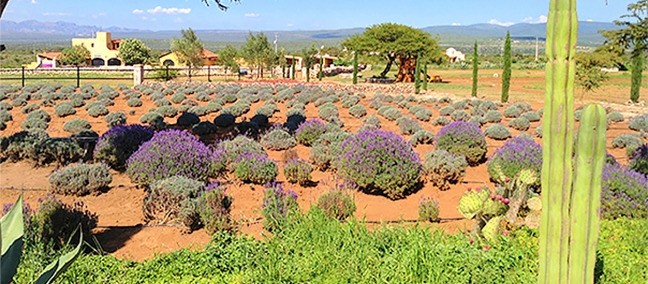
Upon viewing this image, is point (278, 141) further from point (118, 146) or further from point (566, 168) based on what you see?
point (566, 168)

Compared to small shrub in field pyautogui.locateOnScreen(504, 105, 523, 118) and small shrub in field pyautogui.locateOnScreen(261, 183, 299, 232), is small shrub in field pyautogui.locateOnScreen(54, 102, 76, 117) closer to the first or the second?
small shrub in field pyautogui.locateOnScreen(261, 183, 299, 232)

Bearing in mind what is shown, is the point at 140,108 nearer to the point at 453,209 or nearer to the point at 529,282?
the point at 453,209

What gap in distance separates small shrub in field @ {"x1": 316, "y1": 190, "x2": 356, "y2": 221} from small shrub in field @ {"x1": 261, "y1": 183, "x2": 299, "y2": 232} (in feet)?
1.33

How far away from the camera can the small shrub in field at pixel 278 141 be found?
1299 centimetres

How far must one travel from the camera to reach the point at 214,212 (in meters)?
7.44

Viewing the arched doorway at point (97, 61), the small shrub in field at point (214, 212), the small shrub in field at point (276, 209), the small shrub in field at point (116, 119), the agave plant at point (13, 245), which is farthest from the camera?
the arched doorway at point (97, 61)

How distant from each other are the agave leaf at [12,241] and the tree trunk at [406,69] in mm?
44340

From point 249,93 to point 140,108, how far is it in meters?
5.73

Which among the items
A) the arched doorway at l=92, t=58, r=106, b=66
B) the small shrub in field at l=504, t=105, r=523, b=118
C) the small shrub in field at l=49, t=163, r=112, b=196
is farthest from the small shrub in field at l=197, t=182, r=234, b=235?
the arched doorway at l=92, t=58, r=106, b=66

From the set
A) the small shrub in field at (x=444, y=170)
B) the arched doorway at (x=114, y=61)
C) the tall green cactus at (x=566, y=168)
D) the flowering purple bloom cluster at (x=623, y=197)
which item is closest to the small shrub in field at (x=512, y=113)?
the small shrub in field at (x=444, y=170)

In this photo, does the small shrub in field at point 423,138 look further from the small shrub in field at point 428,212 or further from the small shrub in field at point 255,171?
the small shrub in field at point 428,212

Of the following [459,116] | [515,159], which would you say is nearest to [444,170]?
[515,159]

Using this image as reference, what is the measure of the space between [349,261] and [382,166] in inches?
164

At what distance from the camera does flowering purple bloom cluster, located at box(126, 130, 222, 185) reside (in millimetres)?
9117
